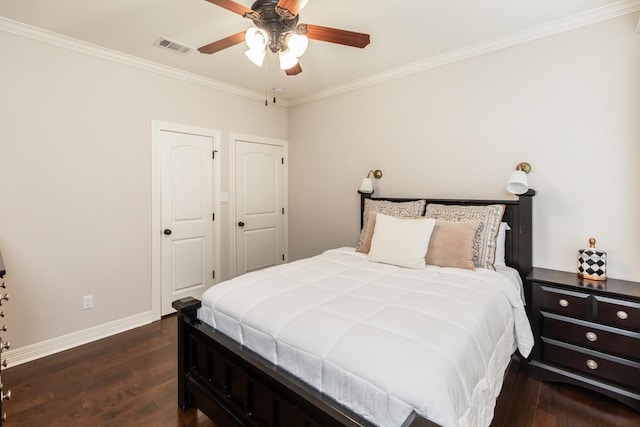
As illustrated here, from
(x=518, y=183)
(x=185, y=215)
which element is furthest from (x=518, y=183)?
(x=185, y=215)

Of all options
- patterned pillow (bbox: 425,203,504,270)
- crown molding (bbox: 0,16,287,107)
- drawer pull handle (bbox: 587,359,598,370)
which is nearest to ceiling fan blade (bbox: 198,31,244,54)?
crown molding (bbox: 0,16,287,107)

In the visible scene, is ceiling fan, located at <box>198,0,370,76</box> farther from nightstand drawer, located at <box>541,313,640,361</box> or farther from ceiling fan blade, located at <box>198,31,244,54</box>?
nightstand drawer, located at <box>541,313,640,361</box>

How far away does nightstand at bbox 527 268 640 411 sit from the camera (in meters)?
1.91

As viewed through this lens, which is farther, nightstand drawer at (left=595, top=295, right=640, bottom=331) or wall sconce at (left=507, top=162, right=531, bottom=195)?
wall sconce at (left=507, top=162, right=531, bottom=195)

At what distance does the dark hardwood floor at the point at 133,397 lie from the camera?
6.02 ft

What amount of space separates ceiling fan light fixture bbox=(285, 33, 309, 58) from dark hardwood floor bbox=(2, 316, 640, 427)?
7.45 ft

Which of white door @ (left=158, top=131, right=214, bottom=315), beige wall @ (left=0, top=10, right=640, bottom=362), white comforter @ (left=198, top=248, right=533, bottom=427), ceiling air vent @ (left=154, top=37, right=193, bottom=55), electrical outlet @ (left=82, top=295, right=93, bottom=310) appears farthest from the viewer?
white door @ (left=158, top=131, right=214, bottom=315)

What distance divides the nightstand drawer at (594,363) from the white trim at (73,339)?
347 cm

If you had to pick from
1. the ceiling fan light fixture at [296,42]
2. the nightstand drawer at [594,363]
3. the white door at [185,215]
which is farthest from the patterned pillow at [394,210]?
the white door at [185,215]

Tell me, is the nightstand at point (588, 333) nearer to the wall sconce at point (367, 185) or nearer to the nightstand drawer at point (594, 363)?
the nightstand drawer at point (594, 363)

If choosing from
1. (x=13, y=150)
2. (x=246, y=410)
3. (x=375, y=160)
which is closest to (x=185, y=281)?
(x=13, y=150)

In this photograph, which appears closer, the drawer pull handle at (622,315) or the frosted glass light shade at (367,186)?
the drawer pull handle at (622,315)

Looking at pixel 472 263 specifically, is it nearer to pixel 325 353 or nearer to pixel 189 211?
pixel 325 353

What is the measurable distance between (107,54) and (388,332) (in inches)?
130
